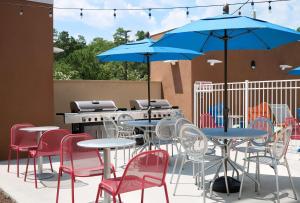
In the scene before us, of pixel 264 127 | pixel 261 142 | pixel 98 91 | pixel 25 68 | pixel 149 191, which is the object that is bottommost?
pixel 149 191

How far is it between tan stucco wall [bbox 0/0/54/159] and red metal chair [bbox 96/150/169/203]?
4.88 metres

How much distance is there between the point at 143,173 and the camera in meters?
3.48

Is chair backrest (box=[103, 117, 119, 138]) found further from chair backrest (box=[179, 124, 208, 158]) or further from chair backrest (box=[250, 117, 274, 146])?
chair backrest (box=[250, 117, 274, 146])

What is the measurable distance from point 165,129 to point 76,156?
8.25 feet

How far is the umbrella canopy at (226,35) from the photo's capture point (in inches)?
177

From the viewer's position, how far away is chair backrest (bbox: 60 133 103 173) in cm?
416

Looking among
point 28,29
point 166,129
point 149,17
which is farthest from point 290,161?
point 28,29

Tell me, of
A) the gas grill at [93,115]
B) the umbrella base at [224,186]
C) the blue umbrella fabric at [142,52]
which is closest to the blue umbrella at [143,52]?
the blue umbrella fabric at [142,52]

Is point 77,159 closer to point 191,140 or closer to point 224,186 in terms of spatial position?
point 191,140

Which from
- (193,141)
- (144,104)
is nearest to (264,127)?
(193,141)

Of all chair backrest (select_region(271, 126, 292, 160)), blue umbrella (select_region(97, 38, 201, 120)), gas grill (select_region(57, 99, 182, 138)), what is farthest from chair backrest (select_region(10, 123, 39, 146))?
chair backrest (select_region(271, 126, 292, 160))

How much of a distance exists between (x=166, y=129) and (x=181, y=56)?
77.2 inches

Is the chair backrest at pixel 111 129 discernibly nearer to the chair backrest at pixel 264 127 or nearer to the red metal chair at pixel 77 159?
the red metal chair at pixel 77 159

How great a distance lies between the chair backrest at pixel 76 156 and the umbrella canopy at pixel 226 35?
1791 mm
